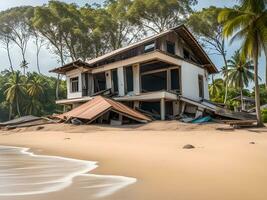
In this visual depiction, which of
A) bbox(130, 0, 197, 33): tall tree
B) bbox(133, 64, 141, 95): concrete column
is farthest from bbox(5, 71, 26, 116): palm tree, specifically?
bbox(133, 64, 141, 95): concrete column

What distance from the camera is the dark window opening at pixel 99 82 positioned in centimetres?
3000

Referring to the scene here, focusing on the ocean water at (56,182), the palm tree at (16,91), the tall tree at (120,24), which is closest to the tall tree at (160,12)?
the tall tree at (120,24)

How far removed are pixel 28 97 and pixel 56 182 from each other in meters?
50.0

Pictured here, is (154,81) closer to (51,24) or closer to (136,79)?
(136,79)

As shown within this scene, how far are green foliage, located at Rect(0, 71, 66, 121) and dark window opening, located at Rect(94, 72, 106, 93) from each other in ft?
81.4

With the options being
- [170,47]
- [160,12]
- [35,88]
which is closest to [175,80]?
Result: [170,47]

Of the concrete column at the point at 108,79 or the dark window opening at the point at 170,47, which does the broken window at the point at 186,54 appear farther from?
the concrete column at the point at 108,79

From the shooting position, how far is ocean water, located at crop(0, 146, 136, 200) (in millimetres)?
5773

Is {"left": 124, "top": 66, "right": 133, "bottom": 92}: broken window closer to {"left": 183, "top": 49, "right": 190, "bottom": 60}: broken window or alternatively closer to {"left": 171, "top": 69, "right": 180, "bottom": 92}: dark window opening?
{"left": 171, "top": 69, "right": 180, "bottom": 92}: dark window opening

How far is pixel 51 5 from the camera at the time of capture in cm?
4116

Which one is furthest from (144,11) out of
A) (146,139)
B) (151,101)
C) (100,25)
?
(146,139)

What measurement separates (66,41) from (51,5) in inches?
171

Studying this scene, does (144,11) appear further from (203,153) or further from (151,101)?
(203,153)

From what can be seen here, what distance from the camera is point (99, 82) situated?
99.2ft
